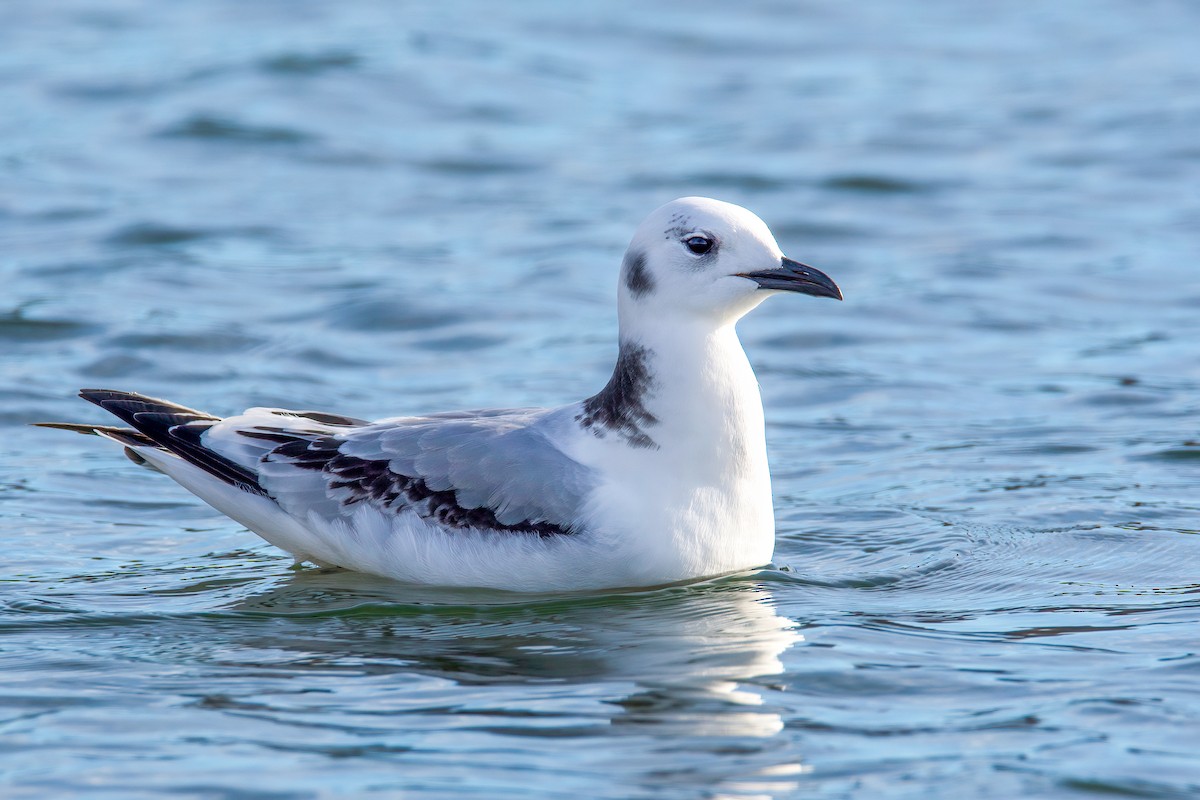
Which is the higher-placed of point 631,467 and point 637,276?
point 637,276

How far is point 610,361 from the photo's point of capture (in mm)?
11469

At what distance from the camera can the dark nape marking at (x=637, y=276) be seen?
7.33m

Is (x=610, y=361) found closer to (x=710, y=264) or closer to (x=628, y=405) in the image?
(x=628, y=405)

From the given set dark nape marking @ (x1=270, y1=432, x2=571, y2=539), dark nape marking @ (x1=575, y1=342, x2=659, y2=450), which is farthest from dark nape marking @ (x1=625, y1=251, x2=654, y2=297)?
dark nape marking @ (x1=270, y1=432, x2=571, y2=539)

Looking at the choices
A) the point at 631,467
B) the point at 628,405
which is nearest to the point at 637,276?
the point at 628,405

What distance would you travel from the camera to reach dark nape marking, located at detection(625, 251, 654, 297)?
733cm

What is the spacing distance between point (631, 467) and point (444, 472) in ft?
2.65

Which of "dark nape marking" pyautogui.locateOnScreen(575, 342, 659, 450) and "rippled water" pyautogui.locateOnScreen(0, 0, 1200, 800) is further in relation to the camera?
"dark nape marking" pyautogui.locateOnScreen(575, 342, 659, 450)

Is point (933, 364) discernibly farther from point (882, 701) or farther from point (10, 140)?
point (10, 140)

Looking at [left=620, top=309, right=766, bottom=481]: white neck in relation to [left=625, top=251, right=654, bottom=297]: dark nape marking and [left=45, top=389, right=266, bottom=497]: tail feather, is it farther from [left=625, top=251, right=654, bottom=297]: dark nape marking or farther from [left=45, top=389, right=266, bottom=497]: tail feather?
[left=45, top=389, right=266, bottom=497]: tail feather

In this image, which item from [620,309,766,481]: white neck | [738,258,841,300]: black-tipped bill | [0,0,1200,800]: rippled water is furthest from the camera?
[620,309,766,481]: white neck

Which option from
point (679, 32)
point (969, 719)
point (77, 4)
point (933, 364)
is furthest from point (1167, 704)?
point (77, 4)

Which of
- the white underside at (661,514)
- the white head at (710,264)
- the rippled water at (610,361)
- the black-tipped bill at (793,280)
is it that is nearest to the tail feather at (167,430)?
the rippled water at (610,361)

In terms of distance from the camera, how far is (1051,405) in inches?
411
